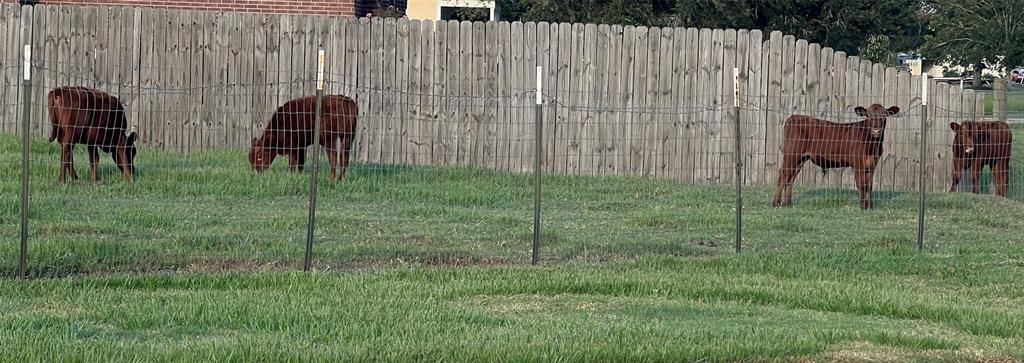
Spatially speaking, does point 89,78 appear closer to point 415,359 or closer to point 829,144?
point 829,144

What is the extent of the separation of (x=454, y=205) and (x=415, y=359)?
807 centimetres

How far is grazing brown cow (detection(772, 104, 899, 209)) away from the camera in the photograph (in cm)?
1634

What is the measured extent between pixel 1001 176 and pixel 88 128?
11217 millimetres

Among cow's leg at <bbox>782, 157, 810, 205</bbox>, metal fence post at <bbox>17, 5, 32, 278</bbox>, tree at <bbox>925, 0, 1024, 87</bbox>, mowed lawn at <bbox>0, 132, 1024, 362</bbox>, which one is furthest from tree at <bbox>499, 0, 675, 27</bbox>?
metal fence post at <bbox>17, 5, 32, 278</bbox>

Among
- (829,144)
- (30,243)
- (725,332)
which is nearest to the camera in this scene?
(725,332)

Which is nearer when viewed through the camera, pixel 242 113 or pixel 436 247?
pixel 436 247

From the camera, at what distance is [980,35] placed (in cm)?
3431

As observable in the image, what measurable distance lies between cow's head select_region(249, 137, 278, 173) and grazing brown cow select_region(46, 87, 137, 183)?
1.43 m

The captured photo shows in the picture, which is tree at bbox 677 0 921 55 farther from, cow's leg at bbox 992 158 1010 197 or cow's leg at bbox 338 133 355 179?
cow's leg at bbox 338 133 355 179

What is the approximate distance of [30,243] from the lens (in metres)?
11.0

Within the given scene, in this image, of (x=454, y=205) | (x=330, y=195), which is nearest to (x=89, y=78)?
(x=330, y=195)

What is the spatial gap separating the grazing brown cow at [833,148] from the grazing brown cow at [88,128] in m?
7.28

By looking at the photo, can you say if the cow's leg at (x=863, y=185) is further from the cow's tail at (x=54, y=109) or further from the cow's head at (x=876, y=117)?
the cow's tail at (x=54, y=109)

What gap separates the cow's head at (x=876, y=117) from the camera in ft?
52.9
